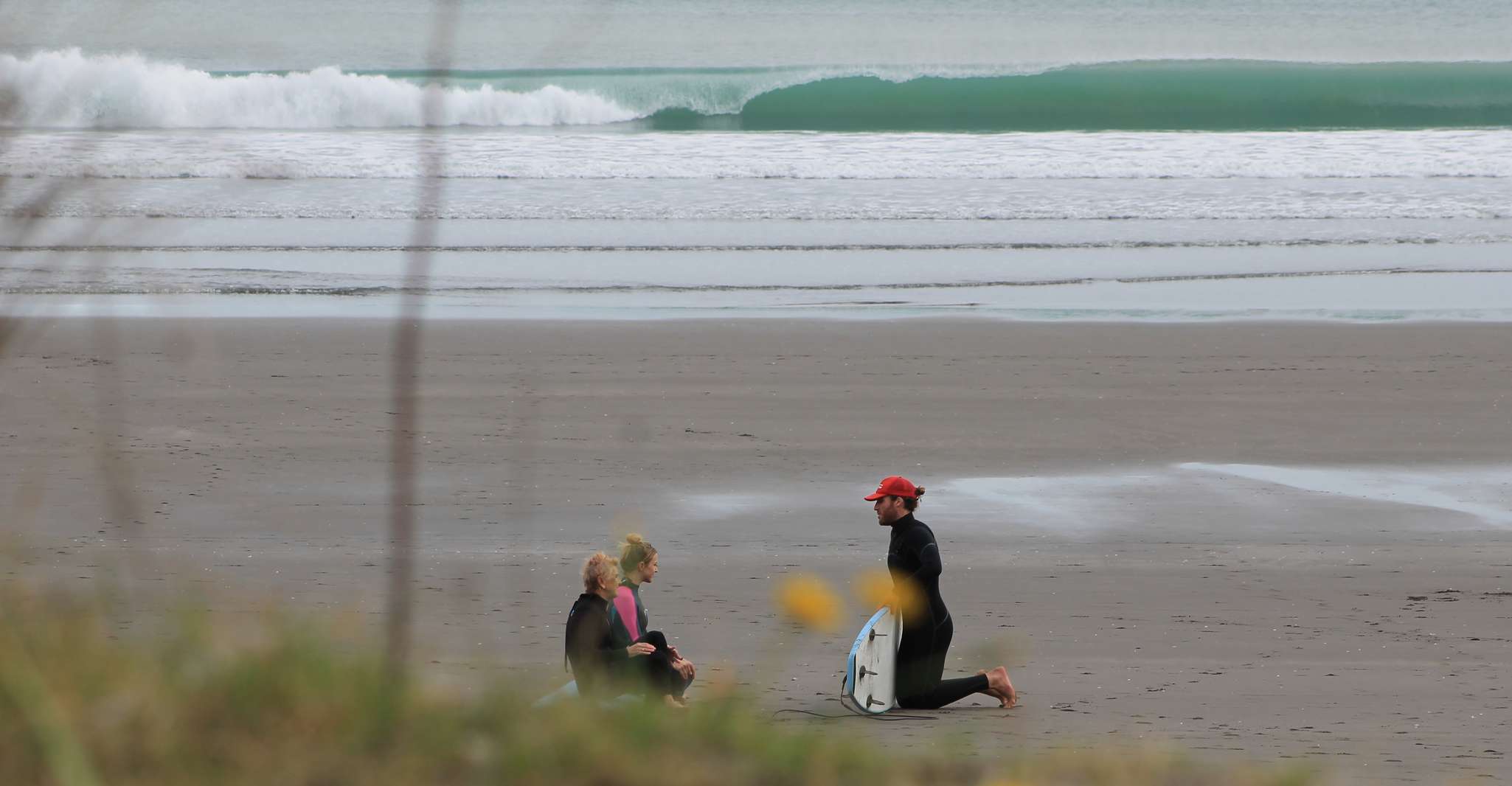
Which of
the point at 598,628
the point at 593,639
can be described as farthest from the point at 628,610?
the point at 593,639

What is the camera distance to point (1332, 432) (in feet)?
37.4

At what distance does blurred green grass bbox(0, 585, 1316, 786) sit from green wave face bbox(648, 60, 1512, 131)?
35961mm

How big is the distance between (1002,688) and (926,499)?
136 inches

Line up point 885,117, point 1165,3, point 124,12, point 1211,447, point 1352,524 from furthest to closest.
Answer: point 1165,3 → point 885,117 → point 1211,447 → point 1352,524 → point 124,12

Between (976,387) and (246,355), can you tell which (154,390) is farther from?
(976,387)

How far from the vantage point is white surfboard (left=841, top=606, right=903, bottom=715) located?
20.5ft

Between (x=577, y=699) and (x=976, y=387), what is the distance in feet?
34.2

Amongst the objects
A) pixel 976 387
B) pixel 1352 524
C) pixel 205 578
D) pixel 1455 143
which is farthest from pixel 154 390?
pixel 1455 143

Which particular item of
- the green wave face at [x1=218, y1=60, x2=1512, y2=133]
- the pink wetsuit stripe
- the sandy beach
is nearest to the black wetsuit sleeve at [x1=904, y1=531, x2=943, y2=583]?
the sandy beach

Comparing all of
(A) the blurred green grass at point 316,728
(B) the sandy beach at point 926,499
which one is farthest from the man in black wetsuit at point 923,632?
(A) the blurred green grass at point 316,728

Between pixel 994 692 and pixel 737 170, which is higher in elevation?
pixel 737 170

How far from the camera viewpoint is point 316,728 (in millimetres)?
1938

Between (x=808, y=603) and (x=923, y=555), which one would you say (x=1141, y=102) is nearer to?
(x=923, y=555)

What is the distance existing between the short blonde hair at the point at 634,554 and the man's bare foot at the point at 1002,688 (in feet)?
4.97
